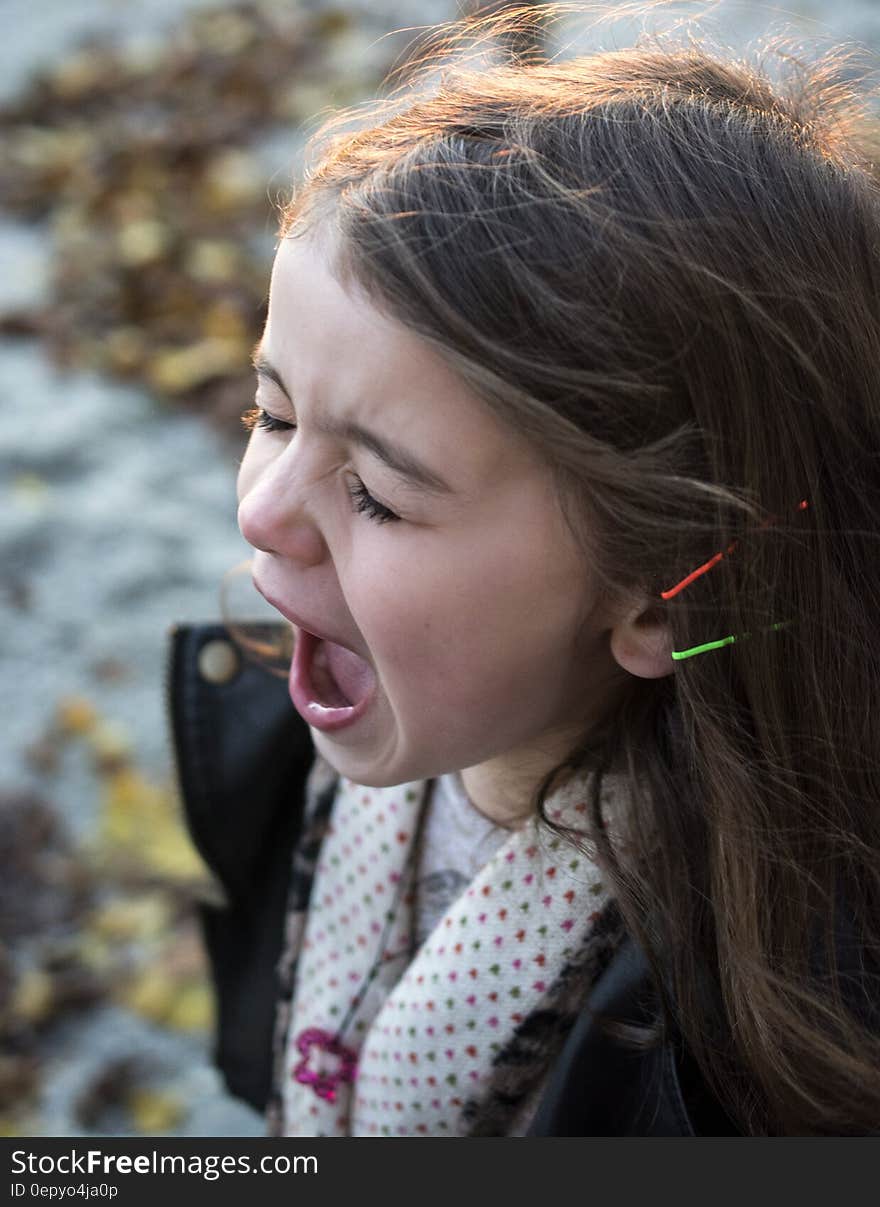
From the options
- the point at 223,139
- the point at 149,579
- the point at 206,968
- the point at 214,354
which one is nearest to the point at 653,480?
the point at 206,968

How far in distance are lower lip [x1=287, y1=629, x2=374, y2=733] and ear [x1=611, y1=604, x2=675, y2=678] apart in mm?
210

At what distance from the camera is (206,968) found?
1.90 metres

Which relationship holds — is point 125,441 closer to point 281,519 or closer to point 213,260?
point 213,260

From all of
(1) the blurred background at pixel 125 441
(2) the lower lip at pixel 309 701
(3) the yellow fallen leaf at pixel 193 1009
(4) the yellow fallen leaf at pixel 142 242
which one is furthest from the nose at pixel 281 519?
(4) the yellow fallen leaf at pixel 142 242

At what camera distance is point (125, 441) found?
2703mm

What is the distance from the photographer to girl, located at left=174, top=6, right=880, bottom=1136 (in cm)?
91

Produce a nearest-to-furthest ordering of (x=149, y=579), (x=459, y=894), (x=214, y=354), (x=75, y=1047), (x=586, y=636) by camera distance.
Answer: (x=586, y=636) < (x=459, y=894) < (x=75, y=1047) < (x=149, y=579) < (x=214, y=354)

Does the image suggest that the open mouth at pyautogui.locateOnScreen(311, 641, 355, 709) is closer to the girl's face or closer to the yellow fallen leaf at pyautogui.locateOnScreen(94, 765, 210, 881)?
the girl's face

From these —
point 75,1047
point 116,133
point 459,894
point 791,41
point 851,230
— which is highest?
point 116,133

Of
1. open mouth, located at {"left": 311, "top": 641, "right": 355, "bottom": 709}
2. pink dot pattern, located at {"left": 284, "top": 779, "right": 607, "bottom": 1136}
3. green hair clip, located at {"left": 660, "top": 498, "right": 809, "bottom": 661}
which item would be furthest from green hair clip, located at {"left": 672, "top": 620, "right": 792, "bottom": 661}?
open mouth, located at {"left": 311, "top": 641, "right": 355, "bottom": 709}

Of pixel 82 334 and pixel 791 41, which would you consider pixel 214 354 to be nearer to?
pixel 82 334

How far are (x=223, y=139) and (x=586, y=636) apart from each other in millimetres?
2722

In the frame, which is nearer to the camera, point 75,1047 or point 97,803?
point 75,1047

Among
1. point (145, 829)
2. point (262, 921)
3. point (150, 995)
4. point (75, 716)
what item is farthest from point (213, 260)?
point (262, 921)
